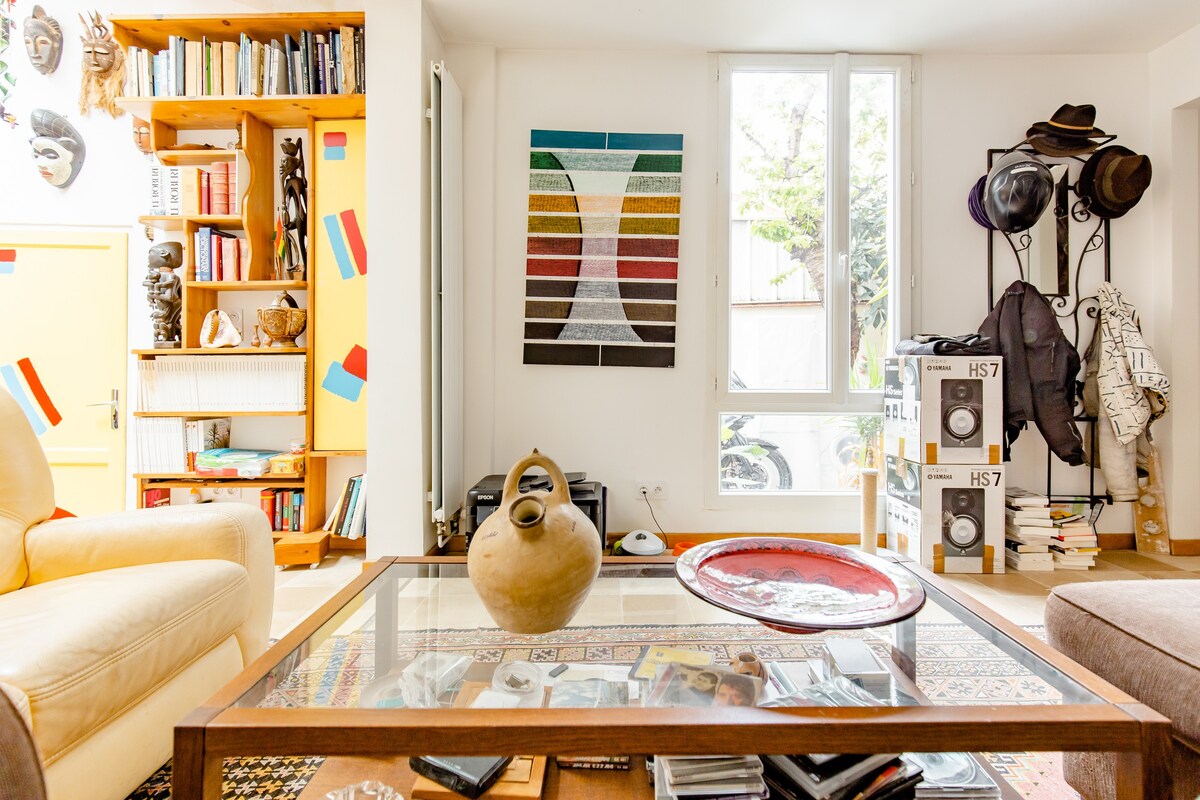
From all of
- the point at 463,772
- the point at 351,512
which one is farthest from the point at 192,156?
the point at 463,772

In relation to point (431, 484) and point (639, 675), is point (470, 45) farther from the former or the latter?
point (639, 675)

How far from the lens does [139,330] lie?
128 inches

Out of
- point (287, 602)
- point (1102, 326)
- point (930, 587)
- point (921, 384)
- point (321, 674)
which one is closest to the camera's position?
point (321, 674)

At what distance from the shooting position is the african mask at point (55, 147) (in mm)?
3168

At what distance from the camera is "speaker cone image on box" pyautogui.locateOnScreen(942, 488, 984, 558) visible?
284cm

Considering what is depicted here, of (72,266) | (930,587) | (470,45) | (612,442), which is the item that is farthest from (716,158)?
Result: (72,266)

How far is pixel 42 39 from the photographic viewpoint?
3.16 metres

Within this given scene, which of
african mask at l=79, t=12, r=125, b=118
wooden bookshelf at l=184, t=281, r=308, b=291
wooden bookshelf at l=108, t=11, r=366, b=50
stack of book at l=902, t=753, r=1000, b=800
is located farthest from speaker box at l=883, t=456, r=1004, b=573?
african mask at l=79, t=12, r=125, b=118

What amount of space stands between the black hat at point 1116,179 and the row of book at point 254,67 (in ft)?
12.8

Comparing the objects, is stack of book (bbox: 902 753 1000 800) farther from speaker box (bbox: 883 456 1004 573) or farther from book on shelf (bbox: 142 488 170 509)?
book on shelf (bbox: 142 488 170 509)

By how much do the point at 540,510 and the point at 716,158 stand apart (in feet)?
9.17

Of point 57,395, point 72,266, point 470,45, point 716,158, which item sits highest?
point 470,45

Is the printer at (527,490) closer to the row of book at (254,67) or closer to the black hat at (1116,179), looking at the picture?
the row of book at (254,67)

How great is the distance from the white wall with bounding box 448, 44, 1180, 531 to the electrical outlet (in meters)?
0.04
